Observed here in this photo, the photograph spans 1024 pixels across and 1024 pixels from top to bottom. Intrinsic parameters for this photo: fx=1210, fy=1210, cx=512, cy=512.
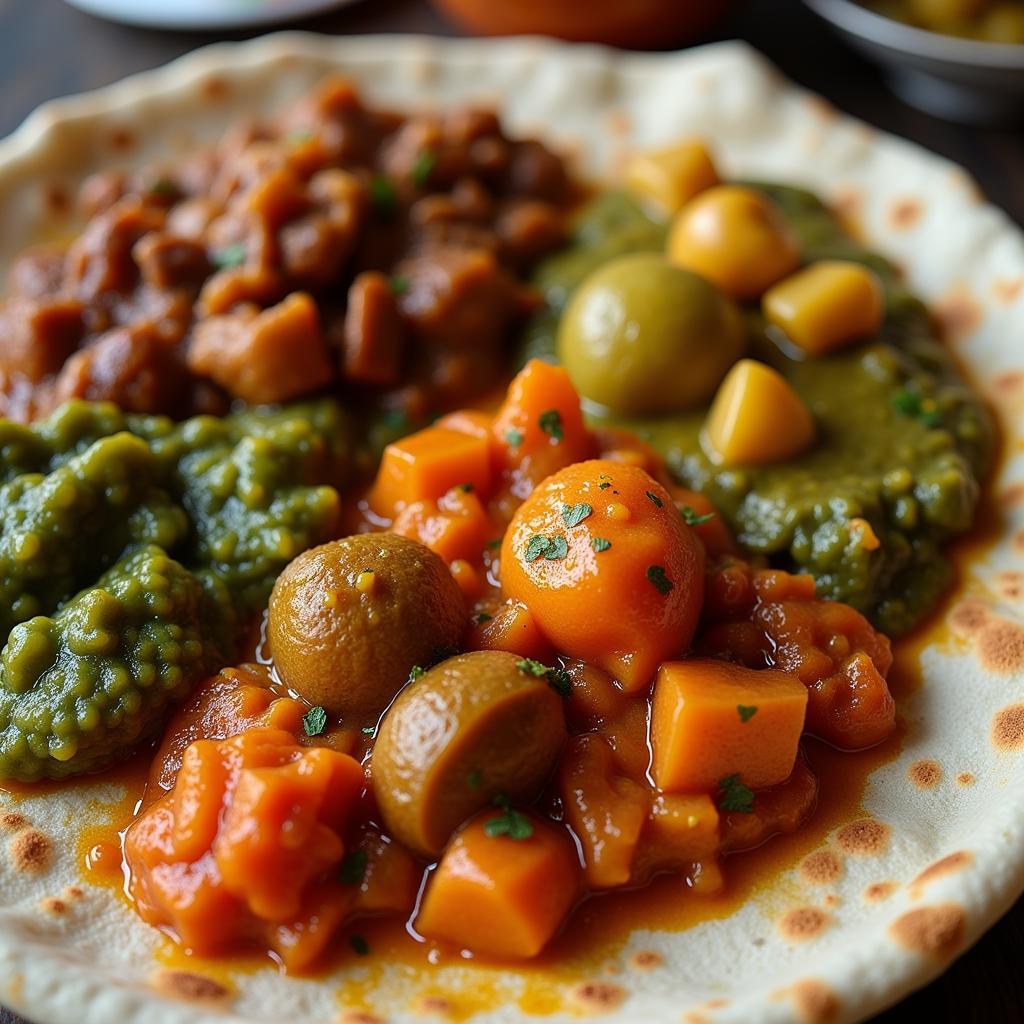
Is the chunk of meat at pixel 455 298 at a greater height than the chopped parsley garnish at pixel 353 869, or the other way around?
the chunk of meat at pixel 455 298

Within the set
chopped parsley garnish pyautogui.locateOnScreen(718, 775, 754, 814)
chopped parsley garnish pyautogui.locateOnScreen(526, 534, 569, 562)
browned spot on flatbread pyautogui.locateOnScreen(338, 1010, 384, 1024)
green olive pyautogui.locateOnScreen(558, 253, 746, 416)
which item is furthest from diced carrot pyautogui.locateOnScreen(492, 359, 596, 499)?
browned spot on flatbread pyautogui.locateOnScreen(338, 1010, 384, 1024)

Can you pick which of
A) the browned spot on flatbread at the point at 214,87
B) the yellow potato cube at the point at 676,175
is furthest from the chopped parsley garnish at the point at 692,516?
the browned spot on flatbread at the point at 214,87

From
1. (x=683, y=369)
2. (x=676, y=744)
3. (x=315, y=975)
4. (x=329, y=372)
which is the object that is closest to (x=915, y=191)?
(x=683, y=369)

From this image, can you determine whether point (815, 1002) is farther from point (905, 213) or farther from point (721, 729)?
point (905, 213)

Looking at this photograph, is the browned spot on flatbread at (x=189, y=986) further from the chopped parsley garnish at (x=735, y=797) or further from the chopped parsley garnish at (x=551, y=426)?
the chopped parsley garnish at (x=551, y=426)

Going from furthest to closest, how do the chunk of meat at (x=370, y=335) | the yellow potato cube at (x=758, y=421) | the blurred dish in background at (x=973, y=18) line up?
1. the blurred dish in background at (x=973, y=18)
2. the chunk of meat at (x=370, y=335)
3. the yellow potato cube at (x=758, y=421)

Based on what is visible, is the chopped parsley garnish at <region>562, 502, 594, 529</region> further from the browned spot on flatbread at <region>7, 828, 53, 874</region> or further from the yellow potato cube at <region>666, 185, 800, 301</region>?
the browned spot on flatbread at <region>7, 828, 53, 874</region>

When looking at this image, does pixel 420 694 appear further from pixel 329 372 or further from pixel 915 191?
pixel 915 191

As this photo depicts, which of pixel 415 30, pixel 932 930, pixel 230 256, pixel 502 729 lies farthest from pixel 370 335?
pixel 415 30
